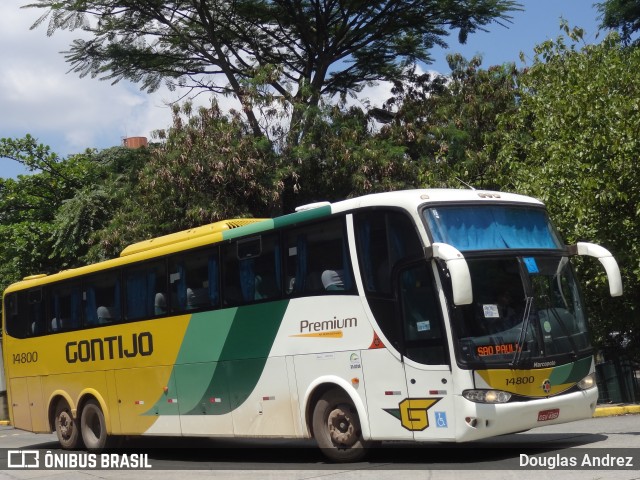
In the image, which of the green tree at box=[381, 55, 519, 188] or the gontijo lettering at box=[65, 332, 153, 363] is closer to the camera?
the gontijo lettering at box=[65, 332, 153, 363]

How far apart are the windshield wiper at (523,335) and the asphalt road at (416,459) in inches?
45.2

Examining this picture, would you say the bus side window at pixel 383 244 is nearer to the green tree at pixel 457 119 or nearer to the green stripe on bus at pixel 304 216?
the green stripe on bus at pixel 304 216

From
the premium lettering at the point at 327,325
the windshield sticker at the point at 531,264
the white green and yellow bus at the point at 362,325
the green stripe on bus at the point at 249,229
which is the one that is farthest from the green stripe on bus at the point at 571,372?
the green stripe on bus at the point at 249,229

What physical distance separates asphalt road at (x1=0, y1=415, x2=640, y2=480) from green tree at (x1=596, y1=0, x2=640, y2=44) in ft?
69.6

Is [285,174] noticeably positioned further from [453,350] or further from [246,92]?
[453,350]

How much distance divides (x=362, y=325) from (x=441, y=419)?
63.0 inches

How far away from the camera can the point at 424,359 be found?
10492mm

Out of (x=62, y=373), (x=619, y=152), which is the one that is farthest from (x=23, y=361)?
(x=619, y=152)

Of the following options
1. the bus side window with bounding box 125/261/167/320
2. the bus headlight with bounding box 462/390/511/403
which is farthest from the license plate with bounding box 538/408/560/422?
the bus side window with bounding box 125/261/167/320

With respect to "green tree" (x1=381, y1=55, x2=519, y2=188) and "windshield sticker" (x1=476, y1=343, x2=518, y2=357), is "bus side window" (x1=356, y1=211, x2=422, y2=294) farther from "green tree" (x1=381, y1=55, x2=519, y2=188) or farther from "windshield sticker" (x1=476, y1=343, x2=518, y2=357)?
"green tree" (x1=381, y1=55, x2=519, y2=188)

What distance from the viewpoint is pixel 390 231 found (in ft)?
36.1

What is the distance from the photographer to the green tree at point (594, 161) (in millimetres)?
16250

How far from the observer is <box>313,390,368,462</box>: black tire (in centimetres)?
1141

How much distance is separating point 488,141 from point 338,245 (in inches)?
581
